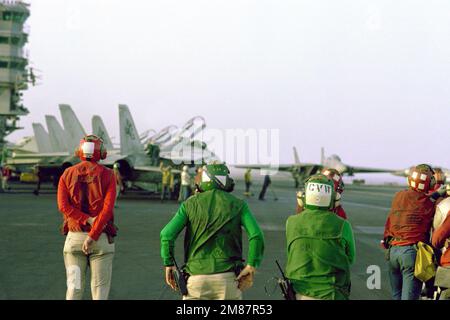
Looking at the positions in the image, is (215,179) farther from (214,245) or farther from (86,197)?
(86,197)

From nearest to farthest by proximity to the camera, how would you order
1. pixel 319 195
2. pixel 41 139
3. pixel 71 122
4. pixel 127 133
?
pixel 319 195
pixel 127 133
pixel 71 122
pixel 41 139

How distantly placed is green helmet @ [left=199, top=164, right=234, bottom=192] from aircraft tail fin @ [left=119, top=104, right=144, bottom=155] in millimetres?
24681

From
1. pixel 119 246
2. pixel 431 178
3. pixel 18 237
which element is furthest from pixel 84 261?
pixel 18 237

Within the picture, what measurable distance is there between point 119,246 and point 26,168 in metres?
35.1

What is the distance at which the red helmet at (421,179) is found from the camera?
5895mm

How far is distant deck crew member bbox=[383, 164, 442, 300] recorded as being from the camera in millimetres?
5789

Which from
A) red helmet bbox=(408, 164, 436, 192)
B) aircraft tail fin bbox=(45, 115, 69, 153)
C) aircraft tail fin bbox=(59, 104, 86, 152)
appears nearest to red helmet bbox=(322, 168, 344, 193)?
red helmet bbox=(408, 164, 436, 192)

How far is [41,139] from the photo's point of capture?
48875mm

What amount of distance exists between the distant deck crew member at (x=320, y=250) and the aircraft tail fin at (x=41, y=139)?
46.7 meters

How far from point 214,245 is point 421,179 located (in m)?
2.94

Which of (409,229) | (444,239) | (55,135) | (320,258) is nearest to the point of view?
(320,258)

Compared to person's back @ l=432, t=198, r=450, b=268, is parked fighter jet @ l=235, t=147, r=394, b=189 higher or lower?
lower

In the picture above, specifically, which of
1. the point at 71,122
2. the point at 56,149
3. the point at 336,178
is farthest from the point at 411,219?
the point at 56,149

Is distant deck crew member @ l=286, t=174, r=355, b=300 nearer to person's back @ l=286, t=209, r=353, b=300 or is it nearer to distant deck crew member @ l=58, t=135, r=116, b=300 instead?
person's back @ l=286, t=209, r=353, b=300
